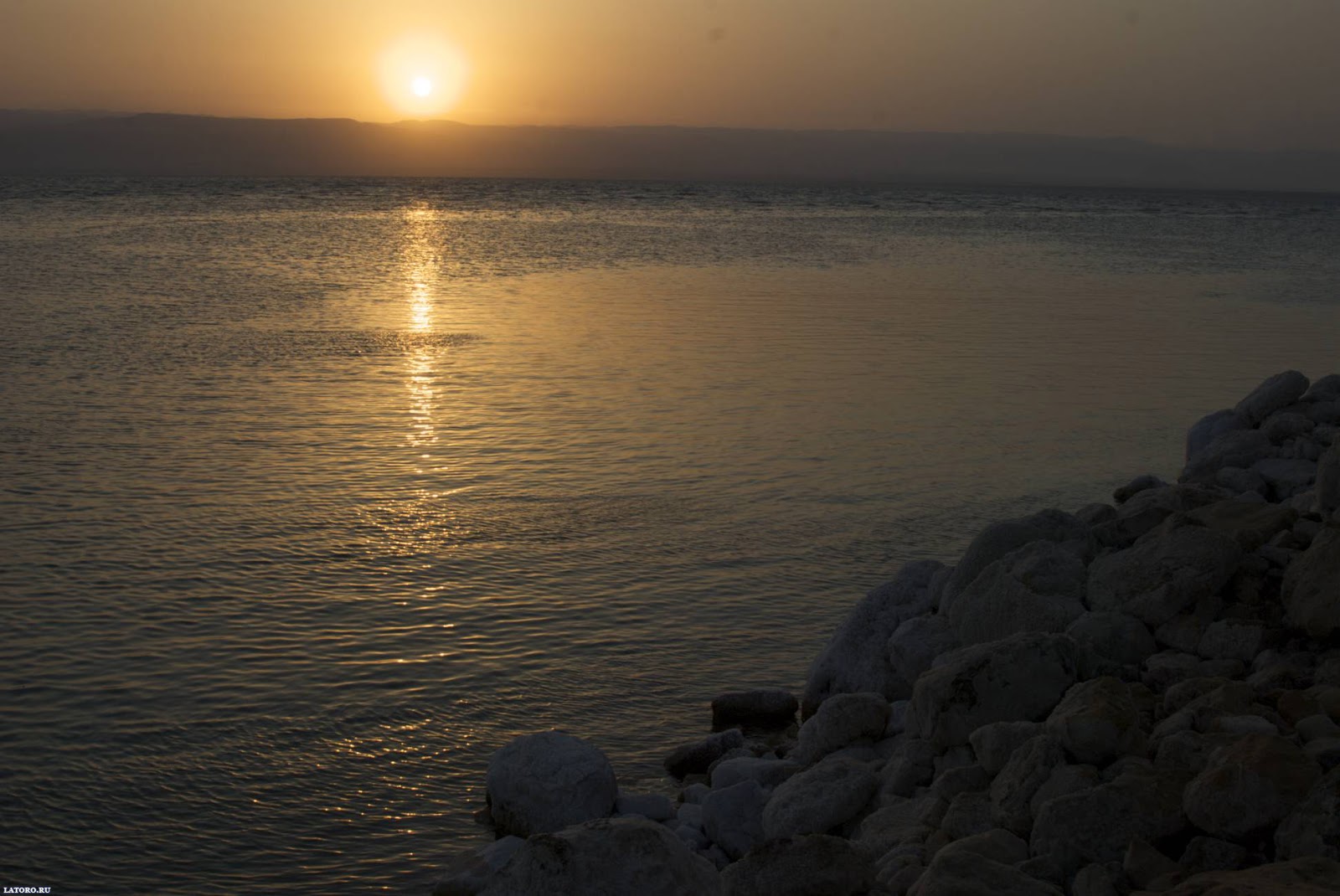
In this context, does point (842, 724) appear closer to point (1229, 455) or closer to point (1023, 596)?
point (1023, 596)

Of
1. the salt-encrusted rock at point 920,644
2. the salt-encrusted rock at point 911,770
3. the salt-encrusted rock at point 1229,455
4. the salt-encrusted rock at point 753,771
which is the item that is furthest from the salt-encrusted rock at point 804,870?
the salt-encrusted rock at point 1229,455

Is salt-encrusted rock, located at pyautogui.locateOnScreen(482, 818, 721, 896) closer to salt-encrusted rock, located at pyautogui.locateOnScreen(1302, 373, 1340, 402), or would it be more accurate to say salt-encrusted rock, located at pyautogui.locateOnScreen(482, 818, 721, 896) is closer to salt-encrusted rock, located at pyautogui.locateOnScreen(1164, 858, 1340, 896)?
salt-encrusted rock, located at pyautogui.locateOnScreen(1164, 858, 1340, 896)

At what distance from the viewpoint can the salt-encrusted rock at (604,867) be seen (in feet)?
18.8

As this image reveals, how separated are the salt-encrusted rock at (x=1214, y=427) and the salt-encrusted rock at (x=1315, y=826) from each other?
7.46 meters

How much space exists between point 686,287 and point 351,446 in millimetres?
21700

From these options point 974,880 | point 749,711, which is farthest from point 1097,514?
point 974,880

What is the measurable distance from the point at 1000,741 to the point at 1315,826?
1.82 meters

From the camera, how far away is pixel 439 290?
121 ft

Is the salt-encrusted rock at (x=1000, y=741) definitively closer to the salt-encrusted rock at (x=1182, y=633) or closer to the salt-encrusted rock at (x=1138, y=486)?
the salt-encrusted rock at (x=1182, y=633)

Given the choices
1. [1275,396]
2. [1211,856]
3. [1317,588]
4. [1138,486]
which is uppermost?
[1275,396]

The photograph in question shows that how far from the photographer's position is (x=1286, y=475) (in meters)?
11.1

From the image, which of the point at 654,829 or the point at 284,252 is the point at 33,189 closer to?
the point at 284,252

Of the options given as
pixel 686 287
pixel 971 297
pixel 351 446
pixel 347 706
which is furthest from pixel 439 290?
pixel 347 706

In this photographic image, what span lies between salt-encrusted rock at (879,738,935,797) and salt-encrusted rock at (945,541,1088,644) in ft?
3.52
